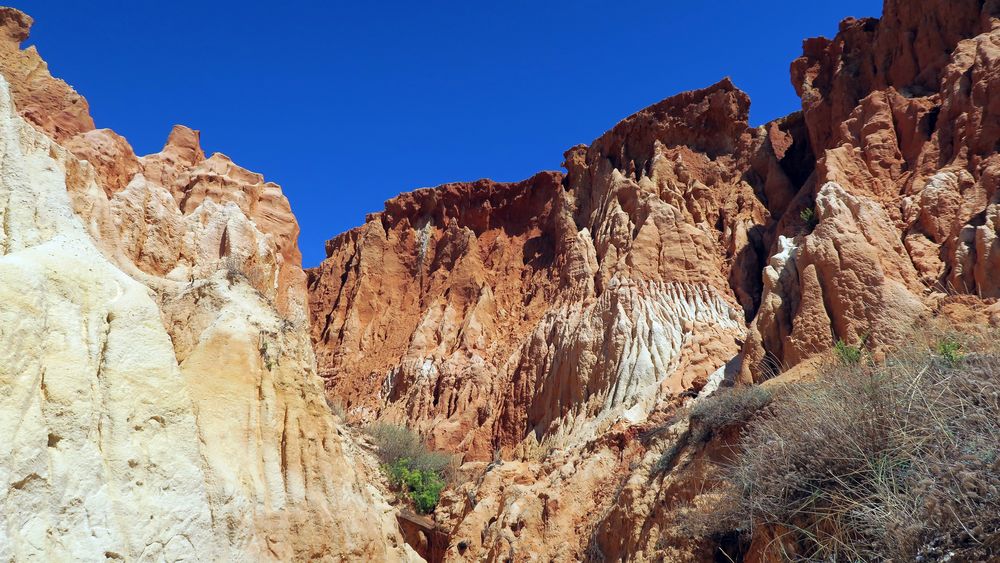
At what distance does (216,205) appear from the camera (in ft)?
73.8

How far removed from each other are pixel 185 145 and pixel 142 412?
20.9m

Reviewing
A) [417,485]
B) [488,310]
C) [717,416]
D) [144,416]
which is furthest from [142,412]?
[488,310]

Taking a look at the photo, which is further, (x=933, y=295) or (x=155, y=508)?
(x=933, y=295)

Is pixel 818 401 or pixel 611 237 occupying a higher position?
pixel 611 237

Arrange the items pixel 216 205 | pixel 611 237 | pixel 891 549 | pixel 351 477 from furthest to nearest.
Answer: pixel 611 237 < pixel 216 205 < pixel 351 477 < pixel 891 549

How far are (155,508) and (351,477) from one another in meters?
4.16

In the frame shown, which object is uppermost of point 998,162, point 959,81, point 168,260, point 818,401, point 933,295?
point 959,81

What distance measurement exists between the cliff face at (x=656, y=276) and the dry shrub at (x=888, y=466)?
348 centimetres

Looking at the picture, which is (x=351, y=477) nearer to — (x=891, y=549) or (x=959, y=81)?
(x=891, y=549)

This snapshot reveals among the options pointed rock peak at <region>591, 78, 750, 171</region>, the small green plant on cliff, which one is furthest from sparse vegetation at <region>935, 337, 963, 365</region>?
pointed rock peak at <region>591, 78, 750, 171</region>

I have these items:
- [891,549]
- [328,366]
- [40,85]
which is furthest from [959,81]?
[328,366]

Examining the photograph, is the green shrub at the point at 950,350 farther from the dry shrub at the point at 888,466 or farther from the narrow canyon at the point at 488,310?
the narrow canyon at the point at 488,310

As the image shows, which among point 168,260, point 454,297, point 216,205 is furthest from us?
point 454,297

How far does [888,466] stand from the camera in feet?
22.6
